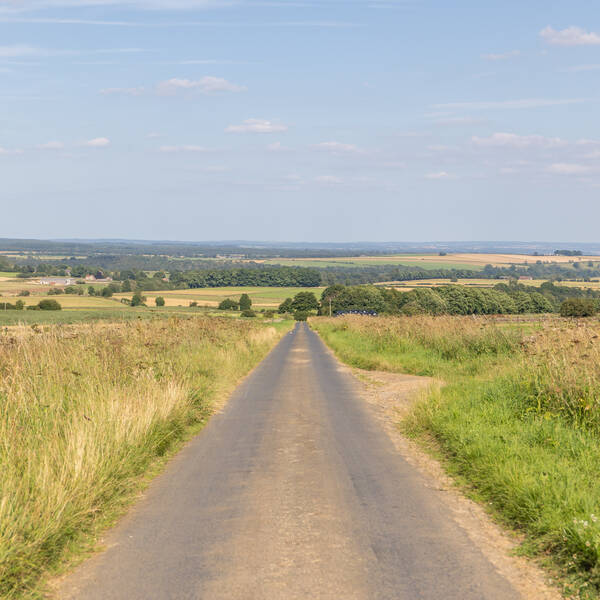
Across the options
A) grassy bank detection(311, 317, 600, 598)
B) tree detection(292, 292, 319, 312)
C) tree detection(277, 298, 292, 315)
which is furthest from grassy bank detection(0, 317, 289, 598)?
tree detection(292, 292, 319, 312)

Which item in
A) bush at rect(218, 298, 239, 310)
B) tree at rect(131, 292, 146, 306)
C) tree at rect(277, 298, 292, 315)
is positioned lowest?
tree at rect(277, 298, 292, 315)

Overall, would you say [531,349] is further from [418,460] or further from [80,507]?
[80,507]

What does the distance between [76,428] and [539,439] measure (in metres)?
6.67

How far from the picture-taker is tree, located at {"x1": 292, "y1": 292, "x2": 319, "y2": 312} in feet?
454

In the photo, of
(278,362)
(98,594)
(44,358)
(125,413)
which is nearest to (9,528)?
(98,594)

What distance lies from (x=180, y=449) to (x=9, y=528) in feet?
17.3

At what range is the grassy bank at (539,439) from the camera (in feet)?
20.0

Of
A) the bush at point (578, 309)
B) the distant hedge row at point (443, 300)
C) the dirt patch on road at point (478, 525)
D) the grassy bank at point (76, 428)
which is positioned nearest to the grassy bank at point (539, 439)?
the dirt patch on road at point (478, 525)

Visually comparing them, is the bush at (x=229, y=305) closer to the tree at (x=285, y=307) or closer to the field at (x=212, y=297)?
the field at (x=212, y=297)

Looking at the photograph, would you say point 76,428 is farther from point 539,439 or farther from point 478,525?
point 539,439

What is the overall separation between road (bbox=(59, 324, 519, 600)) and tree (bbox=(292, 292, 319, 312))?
417 ft

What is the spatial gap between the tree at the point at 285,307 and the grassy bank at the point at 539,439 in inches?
4462

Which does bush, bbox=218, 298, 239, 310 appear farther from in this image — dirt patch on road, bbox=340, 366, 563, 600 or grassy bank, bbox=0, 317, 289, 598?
dirt patch on road, bbox=340, 366, 563, 600

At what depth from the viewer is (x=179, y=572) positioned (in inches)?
216
